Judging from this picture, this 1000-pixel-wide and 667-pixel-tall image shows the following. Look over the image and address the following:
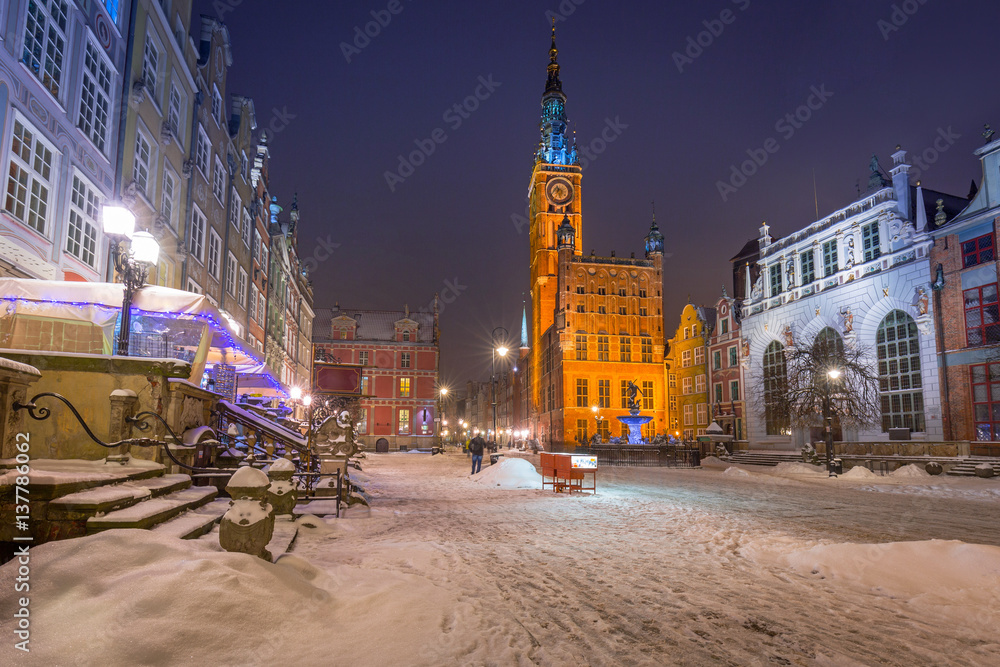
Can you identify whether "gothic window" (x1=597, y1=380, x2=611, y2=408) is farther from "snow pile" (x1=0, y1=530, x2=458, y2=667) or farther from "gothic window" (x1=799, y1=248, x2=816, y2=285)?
"snow pile" (x1=0, y1=530, x2=458, y2=667)

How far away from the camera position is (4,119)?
33.8 ft

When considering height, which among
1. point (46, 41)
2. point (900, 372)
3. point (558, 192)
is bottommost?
point (900, 372)

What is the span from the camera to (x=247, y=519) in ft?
17.9

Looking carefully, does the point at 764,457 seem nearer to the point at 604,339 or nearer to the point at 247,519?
the point at 604,339

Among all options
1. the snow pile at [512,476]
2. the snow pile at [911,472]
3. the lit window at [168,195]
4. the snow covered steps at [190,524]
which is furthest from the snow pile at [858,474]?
the lit window at [168,195]

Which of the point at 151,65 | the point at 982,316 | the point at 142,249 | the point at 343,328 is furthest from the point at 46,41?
the point at 343,328

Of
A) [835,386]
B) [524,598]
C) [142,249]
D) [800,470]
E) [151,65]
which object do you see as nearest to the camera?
[524,598]

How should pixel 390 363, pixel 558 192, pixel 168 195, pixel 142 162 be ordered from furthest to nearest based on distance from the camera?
pixel 558 192 < pixel 390 363 < pixel 168 195 < pixel 142 162

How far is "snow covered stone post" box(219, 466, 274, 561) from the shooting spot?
5.40 m

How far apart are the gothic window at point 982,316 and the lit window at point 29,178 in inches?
1347

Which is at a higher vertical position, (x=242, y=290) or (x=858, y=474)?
(x=242, y=290)

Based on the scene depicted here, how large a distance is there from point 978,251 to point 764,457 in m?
14.9

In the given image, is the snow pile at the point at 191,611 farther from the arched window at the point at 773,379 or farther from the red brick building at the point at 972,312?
the arched window at the point at 773,379

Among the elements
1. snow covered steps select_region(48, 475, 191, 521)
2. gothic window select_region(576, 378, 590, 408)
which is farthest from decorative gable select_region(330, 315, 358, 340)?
snow covered steps select_region(48, 475, 191, 521)
